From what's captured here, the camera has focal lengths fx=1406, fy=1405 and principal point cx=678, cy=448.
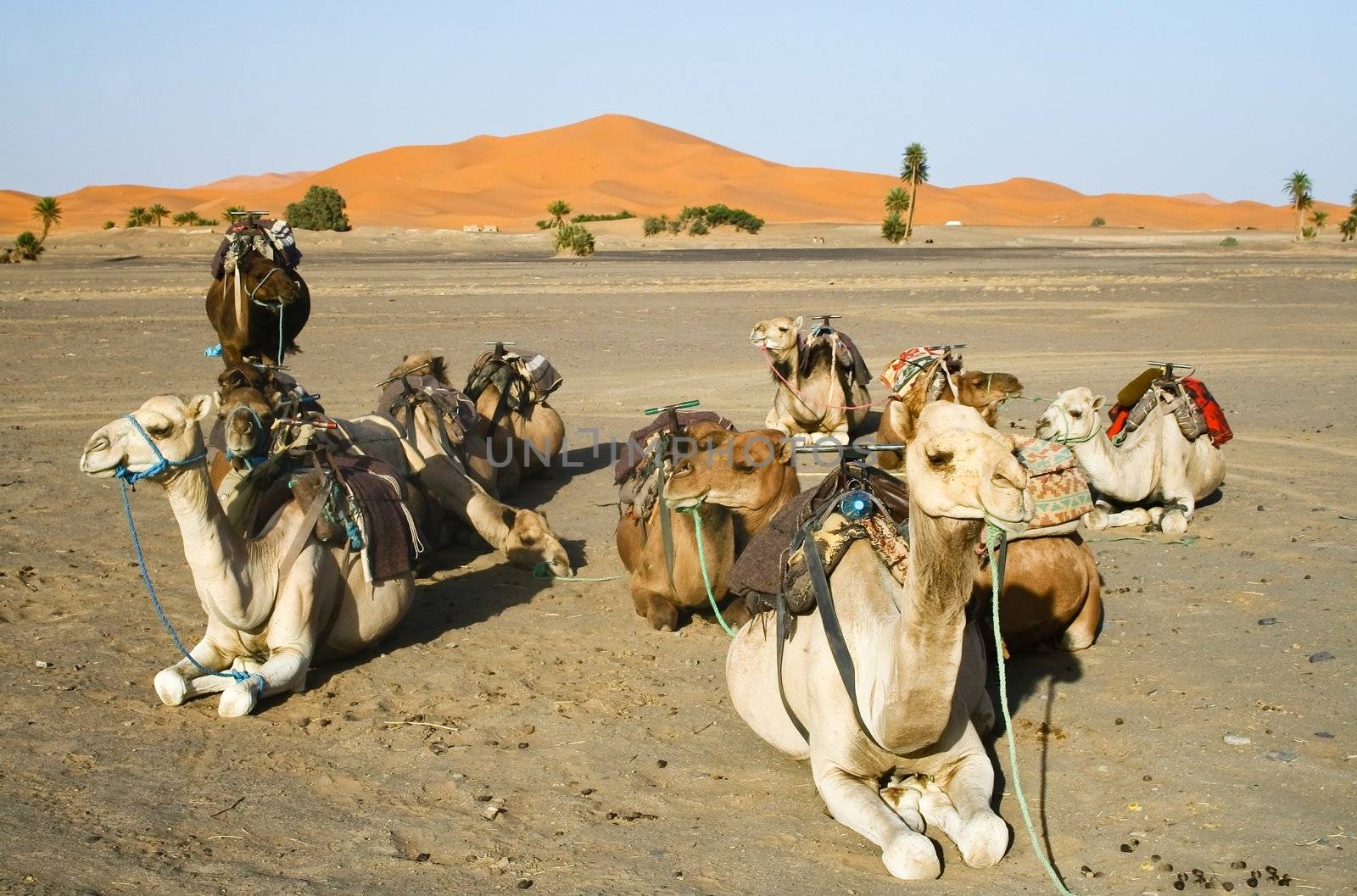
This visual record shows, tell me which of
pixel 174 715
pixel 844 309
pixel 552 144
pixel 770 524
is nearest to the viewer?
pixel 770 524

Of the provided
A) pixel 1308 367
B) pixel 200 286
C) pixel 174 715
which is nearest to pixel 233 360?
pixel 174 715

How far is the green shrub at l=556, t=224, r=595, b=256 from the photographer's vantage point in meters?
51.0

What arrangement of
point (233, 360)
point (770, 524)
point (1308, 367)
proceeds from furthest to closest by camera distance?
point (1308, 367) < point (233, 360) < point (770, 524)

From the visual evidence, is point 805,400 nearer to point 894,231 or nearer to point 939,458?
point 939,458

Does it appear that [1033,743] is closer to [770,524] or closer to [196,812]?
[770,524]

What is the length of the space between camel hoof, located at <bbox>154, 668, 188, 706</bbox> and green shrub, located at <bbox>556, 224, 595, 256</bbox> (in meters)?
45.1

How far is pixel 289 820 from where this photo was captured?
17.7 ft

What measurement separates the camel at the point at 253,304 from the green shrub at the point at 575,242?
40501 mm

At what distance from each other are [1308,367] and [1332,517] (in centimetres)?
842

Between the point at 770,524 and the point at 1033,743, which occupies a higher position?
the point at 770,524

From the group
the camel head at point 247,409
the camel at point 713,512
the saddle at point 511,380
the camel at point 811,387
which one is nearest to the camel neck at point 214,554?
the camel head at point 247,409

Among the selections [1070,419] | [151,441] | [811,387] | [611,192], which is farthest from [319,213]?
[151,441]

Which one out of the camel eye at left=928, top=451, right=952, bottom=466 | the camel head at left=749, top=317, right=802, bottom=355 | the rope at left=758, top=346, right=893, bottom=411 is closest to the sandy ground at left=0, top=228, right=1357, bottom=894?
the rope at left=758, top=346, right=893, bottom=411

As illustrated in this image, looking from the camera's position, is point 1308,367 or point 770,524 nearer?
point 770,524
